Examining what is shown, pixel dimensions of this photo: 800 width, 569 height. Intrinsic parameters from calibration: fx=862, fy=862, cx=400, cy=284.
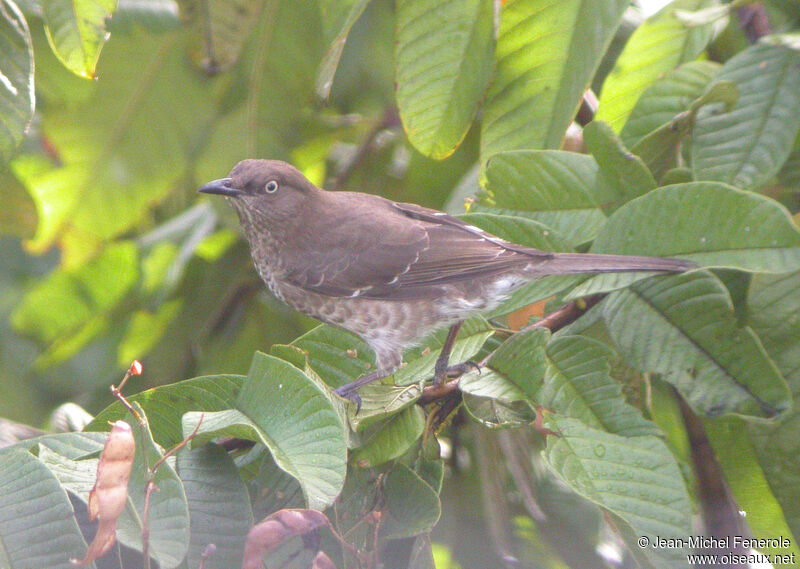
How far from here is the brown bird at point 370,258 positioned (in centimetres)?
226

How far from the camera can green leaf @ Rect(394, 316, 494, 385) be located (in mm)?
1859

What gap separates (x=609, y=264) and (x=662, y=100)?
1.78 feet

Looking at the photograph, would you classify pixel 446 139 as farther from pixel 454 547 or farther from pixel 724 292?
pixel 454 547

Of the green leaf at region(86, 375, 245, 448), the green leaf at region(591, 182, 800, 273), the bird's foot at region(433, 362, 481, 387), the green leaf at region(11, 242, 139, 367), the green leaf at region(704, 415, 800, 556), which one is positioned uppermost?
the green leaf at region(591, 182, 800, 273)

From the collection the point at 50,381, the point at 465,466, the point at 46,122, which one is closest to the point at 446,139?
the point at 465,466

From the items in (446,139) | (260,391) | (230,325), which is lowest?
(230,325)

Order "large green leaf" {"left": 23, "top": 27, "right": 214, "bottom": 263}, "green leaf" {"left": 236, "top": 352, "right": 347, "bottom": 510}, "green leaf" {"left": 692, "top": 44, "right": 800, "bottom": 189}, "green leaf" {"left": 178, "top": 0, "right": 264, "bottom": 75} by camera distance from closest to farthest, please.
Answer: "green leaf" {"left": 236, "top": 352, "right": 347, "bottom": 510} < "green leaf" {"left": 692, "top": 44, "right": 800, "bottom": 189} < "green leaf" {"left": 178, "top": 0, "right": 264, "bottom": 75} < "large green leaf" {"left": 23, "top": 27, "right": 214, "bottom": 263}

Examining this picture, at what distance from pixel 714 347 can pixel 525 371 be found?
1.28 ft

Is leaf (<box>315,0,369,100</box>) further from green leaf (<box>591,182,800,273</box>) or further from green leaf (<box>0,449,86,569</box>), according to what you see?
green leaf (<box>0,449,86,569</box>)

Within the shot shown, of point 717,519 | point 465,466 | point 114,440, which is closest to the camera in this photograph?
point 114,440

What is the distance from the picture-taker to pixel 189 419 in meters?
1.50

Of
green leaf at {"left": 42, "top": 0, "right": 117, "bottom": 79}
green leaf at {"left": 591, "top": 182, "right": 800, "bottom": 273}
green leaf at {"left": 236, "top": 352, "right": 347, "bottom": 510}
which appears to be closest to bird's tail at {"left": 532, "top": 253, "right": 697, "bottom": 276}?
green leaf at {"left": 591, "top": 182, "right": 800, "bottom": 273}

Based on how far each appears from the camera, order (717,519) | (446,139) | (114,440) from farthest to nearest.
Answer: (446,139), (717,519), (114,440)

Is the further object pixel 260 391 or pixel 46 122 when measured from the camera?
pixel 46 122
